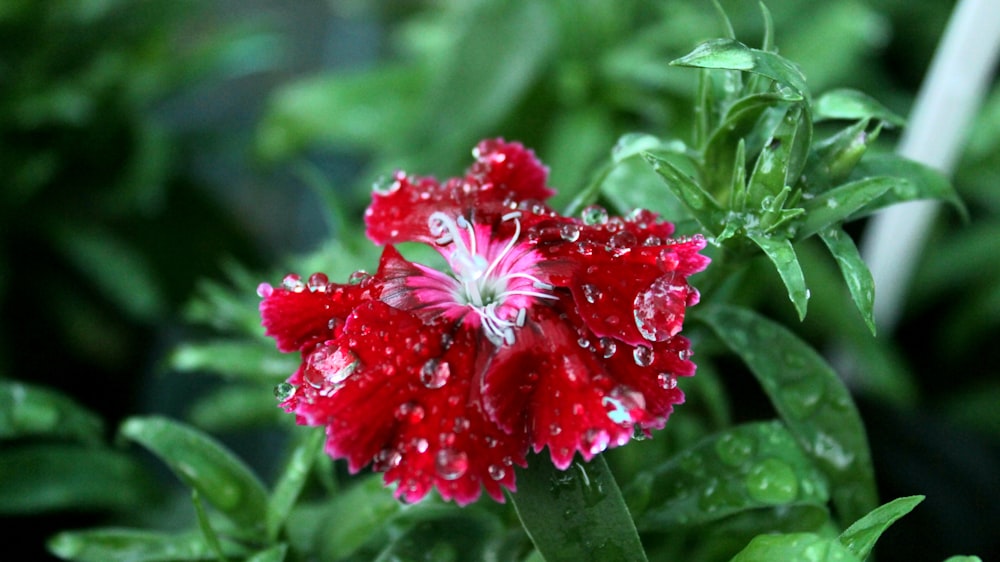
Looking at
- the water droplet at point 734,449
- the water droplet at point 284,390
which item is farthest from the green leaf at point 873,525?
the water droplet at point 284,390

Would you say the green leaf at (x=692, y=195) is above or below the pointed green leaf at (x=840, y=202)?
above

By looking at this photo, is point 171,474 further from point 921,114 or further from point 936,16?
point 936,16

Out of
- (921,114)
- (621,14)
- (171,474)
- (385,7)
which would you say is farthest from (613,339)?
(385,7)

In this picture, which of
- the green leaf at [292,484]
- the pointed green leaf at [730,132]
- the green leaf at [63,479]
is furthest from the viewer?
the green leaf at [63,479]

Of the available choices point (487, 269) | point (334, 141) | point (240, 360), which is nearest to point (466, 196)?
point (487, 269)

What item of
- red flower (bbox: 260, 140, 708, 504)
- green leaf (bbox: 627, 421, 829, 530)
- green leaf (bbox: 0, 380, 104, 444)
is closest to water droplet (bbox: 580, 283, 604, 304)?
red flower (bbox: 260, 140, 708, 504)

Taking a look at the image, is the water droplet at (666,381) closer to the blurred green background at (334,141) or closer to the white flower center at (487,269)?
the white flower center at (487,269)

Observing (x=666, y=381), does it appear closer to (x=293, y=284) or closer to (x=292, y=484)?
(x=293, y=284)
